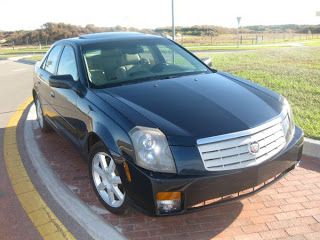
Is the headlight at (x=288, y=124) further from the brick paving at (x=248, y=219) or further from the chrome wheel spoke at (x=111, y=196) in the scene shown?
the chrome wheel spoke at (x=111, y=196)

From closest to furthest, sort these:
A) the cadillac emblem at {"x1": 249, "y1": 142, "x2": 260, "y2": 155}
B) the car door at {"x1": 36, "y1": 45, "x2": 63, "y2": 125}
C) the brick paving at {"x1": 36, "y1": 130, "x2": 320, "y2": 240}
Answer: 1. the cadillac emblem at {"x1": 249, "y1": 142, "x2": 260, "y2": 155}
2. the brick paving at {"x1": 36, "y1": 130, "x2": 320, "y2": 240}
3. the car door at {"x1": 36, "y1": 45, "x2": 63, "y2": 125}

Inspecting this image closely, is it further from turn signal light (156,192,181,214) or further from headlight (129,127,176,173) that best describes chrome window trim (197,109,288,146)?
turn signal light (156,192,181,214)

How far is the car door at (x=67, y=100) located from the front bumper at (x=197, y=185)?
4.98 feet

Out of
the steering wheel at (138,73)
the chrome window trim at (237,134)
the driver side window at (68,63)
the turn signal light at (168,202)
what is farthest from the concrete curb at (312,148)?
the driver side window at (68,63)

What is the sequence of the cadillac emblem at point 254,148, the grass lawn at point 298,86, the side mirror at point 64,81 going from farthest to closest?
the grass lawn at point 298,86 < the side mirror at point 64,81 < the cadillac emblem at point 254,148

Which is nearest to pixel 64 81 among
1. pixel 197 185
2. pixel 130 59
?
pixel 130 59

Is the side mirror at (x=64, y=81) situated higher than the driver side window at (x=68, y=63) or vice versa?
the driver side window at (x=68, y=63)

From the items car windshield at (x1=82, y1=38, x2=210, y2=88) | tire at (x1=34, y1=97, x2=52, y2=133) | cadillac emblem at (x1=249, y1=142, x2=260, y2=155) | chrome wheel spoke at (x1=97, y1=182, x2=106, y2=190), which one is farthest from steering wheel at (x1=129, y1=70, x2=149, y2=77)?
tire at (x1=34, y1=97, x2=52, y2=133)

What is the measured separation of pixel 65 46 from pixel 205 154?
121 inches

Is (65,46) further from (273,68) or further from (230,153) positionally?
(273,68)

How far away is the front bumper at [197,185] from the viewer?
10.7 ft

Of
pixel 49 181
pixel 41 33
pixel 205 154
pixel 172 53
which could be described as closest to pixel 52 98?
pixel 49 181

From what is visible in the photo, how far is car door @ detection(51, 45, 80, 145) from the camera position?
4.72m

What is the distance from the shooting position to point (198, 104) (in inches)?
152
